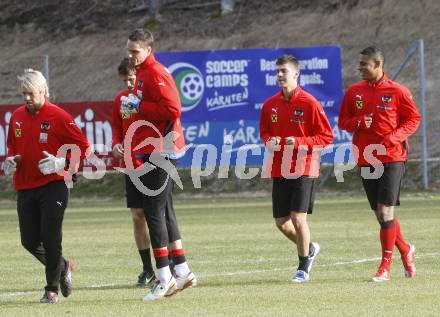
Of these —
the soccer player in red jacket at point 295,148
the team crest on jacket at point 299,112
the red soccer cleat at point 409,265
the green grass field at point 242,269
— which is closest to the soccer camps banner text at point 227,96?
the green grass field at point 242,269

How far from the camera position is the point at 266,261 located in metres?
14.6

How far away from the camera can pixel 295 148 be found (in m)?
12.9

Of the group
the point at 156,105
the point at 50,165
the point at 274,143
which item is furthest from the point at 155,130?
the point at 274,143

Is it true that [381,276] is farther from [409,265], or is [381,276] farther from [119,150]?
[119,150]

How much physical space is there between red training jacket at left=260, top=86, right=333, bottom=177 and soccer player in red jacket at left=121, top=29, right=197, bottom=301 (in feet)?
5.91

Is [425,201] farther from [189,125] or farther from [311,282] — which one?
[311,282]

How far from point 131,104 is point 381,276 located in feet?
9.30

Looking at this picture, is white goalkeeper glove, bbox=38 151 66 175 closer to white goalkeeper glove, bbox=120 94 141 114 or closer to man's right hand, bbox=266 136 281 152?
white goalkeeper glove, bbox=120 94 141 114

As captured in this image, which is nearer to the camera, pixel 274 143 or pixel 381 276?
pixel 381 276

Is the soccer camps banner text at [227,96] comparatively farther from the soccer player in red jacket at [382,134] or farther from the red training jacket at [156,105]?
the red training jacket at [156,105]

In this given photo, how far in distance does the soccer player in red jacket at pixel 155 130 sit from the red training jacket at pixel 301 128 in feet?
5.91

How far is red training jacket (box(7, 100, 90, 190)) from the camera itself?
37.0 ft

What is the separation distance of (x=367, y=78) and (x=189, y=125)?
14010mm

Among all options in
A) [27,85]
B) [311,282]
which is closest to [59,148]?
[27,85]
